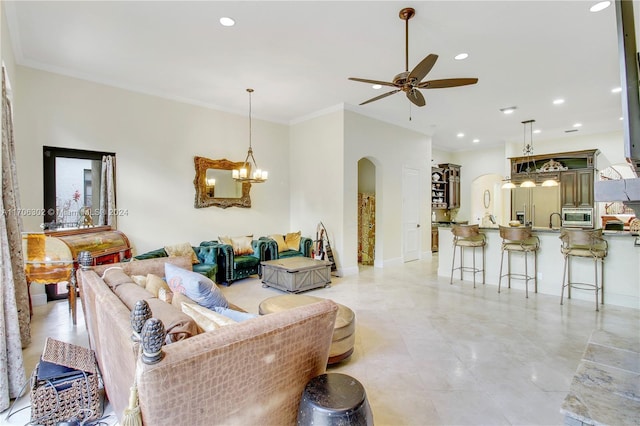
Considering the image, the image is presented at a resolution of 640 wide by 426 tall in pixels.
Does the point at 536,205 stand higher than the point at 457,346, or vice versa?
the point at 536,205

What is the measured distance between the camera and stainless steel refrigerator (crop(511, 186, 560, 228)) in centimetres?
824

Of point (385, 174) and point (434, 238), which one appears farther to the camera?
point (434, 238)

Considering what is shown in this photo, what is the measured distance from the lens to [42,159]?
440cm

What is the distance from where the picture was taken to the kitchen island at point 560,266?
432 centimetres

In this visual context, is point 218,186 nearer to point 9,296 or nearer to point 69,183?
point 69,183

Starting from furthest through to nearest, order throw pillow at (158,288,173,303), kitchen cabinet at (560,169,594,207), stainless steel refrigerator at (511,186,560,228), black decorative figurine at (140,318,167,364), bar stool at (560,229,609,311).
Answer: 1. stainless steel refrigerator at (511,186,560,228)
2. kitchen cabinet at (560,169,594,207)
3. bar stool at (560,229,609,311)
4. throw pillow at (158,288,173,303)
5. black decorative figurine at (140,318,167,364)

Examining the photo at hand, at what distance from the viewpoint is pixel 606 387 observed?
1574 mm

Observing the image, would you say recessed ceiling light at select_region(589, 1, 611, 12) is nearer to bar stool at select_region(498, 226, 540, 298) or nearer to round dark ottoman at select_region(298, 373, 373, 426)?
bar stool at select_region(498, 226, 540, 298)

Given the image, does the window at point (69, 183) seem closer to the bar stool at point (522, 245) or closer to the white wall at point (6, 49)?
the white wall at point (6, 49)

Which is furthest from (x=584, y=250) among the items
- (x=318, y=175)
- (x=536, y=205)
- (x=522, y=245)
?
(x=536, y=205)

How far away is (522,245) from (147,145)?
6.43 metres

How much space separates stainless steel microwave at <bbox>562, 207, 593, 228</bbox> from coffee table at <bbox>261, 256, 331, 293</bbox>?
647 centimetres

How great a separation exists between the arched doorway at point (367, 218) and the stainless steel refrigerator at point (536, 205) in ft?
13.7

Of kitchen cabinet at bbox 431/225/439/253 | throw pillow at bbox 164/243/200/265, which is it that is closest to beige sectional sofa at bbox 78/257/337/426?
throw pillow at bbox 164/243/200/265
